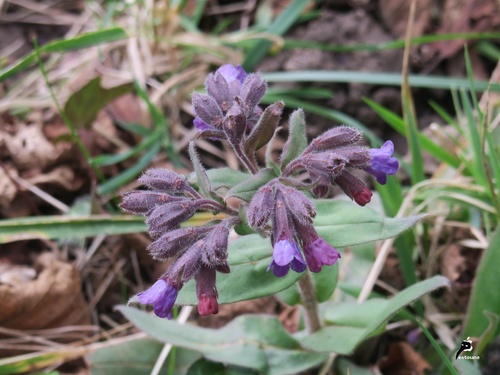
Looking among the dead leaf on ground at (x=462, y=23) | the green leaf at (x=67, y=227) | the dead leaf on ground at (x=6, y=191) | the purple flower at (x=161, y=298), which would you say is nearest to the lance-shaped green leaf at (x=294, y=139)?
the purple flower at (x=161, y=298)

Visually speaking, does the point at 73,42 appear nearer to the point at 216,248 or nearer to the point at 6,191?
the point at 6,191

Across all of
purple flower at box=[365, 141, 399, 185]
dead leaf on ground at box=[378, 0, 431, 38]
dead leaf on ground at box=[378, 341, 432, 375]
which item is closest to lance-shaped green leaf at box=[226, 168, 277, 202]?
purple flower at box=[365, 141, 399, 185]

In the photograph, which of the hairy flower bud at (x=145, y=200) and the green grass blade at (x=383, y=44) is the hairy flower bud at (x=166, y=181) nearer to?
the hairy flower bud at (x=145, y=200)

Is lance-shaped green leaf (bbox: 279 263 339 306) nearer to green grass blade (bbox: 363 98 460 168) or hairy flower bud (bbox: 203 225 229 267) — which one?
hairy flower bud (bbox: 203 225 229 267)

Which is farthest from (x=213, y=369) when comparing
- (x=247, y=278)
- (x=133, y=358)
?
(x=247, y=278)

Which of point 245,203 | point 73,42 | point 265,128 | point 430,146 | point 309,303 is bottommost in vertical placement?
point 309,303
